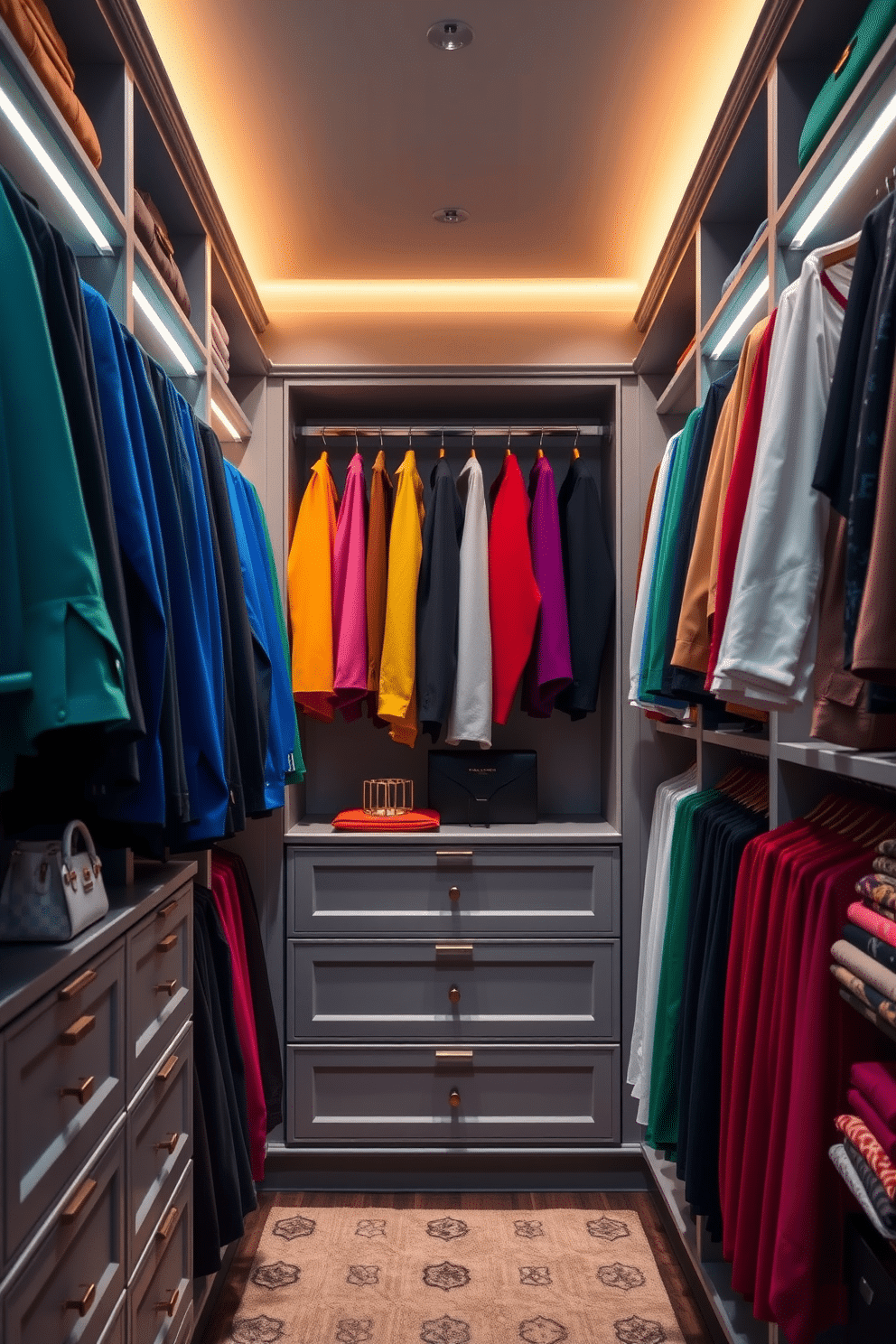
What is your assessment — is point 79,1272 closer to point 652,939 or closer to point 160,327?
point 652,939

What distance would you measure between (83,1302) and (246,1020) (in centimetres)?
121

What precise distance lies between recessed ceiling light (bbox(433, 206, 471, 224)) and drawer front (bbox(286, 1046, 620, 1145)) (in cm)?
231

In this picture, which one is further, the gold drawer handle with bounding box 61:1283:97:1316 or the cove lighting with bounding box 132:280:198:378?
the cove lighting with bounding box 132:280:198:378

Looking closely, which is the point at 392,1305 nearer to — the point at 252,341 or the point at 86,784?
the point at 86,784

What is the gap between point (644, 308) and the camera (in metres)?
2.81

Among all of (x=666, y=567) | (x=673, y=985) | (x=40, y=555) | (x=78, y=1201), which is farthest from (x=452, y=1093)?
(x=40, y=555)

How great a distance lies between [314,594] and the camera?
2938 millimetres

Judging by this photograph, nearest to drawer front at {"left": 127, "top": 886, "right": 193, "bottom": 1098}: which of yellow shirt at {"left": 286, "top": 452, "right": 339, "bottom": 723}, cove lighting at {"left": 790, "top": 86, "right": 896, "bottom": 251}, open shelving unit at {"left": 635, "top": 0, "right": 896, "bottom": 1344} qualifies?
open shelving unit at {"left": 635, "top": 0, "right": 896, "bottom": 1344}

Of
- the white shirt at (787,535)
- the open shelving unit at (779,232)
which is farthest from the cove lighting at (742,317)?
the white shirt at (787,535)

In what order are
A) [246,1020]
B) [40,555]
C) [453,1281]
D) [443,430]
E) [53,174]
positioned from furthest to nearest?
[443,430] → [246,1020] → [453,1281] → [53,174] → [40,555]

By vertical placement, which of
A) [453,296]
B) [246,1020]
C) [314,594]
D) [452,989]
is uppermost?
[453,296]

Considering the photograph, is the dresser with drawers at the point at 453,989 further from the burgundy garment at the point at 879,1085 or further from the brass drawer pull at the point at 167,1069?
the burgundy garment at the point at 879,1085

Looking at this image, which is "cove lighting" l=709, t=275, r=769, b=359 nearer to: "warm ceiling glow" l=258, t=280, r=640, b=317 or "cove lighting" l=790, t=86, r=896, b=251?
"cove lighting" l=790, t=86, r=896, b=251

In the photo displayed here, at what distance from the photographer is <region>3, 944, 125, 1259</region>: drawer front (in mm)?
994
